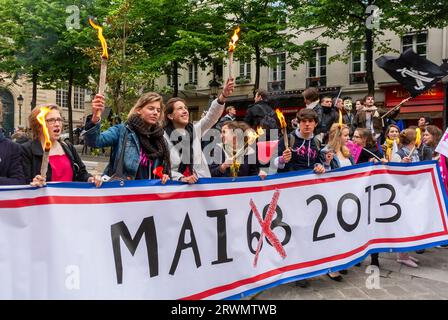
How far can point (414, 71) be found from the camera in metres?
6.79

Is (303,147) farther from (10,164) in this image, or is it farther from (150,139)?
(10,164)

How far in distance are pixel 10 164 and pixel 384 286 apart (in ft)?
11.8

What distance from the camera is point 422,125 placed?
8430 millimetres

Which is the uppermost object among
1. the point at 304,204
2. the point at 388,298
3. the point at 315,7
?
the point at 315,7

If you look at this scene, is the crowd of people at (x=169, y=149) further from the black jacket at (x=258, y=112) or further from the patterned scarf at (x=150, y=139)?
the black jacket at (x=258, y=112)

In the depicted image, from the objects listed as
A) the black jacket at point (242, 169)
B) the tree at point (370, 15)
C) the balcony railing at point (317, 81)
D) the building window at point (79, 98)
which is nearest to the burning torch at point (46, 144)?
the black jacket at point (242, 169)

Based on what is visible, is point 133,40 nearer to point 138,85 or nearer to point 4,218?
point 138,85

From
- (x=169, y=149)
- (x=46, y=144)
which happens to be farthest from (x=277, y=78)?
(x=46, y=144)

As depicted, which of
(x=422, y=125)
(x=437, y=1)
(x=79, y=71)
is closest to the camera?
(x=422, y=125)

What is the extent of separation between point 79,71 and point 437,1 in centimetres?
1845

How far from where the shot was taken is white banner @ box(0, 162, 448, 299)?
273cm

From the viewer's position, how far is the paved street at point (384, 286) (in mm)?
3982
